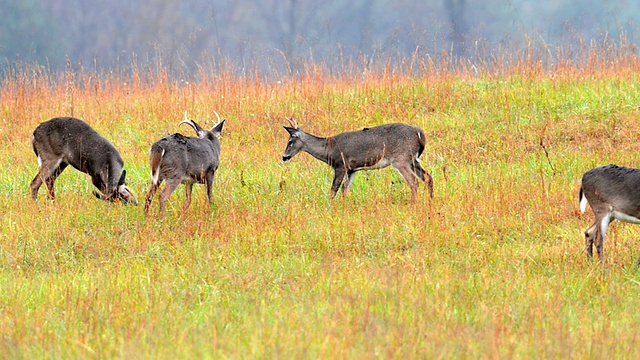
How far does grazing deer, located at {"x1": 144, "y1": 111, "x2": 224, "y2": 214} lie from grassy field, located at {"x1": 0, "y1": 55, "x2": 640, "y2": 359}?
9.6 inches

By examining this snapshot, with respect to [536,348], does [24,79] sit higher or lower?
higher

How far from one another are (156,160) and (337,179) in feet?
7.10

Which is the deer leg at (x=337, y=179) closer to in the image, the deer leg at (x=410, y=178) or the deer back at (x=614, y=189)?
the deer leg at (x=410, y=178)

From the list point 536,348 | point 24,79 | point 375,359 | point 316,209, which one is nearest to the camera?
point 375,359

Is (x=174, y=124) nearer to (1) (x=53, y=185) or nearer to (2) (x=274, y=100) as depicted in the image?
(2) (x=274, y=100)

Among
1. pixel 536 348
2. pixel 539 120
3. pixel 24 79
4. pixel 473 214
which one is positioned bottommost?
pixel 536 348

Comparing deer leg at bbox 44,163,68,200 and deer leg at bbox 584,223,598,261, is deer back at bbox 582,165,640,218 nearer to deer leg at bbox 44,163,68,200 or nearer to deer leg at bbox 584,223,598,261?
deer leg at bbox 584,223,598,261

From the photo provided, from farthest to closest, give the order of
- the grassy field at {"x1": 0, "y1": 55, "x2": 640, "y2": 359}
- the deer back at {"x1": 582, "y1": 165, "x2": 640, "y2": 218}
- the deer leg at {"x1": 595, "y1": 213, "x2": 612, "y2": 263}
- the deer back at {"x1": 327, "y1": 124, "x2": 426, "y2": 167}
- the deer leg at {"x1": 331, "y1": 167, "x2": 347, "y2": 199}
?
the deer back at {"x1": 327, "y1": 124, "x2": 426, "y2": 167}, the deer leg at {"x1": 331, "y1": 167, "x2": 347, "y2": 199}, the deer leg at {"x1": 595, "y1": 213, "x2": 612, "y2": 263}, the deer back at {"x1": 582, "y1": 165, "x2": 640, "y2": 218}, the grassy field at {"x1": 0, "y1": 55, "x2": 640, "y2": 359}

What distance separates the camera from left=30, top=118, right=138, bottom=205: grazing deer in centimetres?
977

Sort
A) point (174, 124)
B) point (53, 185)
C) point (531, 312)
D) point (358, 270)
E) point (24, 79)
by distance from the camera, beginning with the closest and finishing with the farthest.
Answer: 1. point (531, 312)
2. point (358, 270)
3. point (53, 185)
4. point (174, 124)
5. point (24, 79)

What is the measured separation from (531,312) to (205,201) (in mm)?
4568

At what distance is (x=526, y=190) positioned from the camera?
9438 mm

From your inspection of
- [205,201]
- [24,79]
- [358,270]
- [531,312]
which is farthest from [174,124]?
[531,312]

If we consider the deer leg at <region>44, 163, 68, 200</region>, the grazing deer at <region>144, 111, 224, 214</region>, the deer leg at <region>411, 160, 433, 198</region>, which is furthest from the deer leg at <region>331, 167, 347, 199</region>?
the deer leg at <region>44, 163, 68, 200</region>
